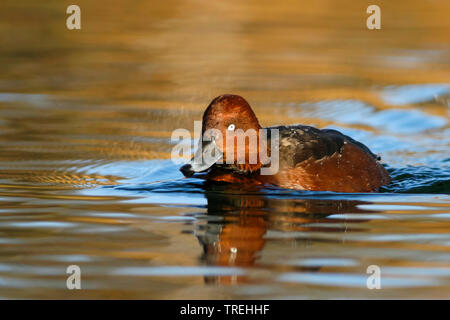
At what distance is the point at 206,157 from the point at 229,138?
1.02 ft

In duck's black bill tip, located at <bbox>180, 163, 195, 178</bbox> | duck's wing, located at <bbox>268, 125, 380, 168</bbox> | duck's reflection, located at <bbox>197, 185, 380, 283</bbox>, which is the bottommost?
duck's reflection, located at <bbox>197, 185, 380, 283</bbox>

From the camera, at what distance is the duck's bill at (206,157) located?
25.8 ft

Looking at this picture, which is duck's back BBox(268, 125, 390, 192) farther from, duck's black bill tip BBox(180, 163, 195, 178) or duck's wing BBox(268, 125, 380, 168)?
duck's black bill tip BBox(180, 163, 195, 178)

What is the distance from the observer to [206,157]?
792 centimetres

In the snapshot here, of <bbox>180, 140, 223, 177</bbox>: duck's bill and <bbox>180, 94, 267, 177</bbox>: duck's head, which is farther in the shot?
<bbox>180, 94, 267, 177</bbox>: duck's head

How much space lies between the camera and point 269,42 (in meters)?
17.0

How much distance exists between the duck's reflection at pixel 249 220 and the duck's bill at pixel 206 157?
0.99 ft

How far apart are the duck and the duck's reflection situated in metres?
0.22

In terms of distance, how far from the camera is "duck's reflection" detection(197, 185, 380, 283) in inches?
237

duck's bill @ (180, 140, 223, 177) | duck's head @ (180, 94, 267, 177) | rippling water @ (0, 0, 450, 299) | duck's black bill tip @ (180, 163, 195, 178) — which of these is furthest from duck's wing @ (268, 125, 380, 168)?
duck's black bill tip @ (180, 163, 195, 178)

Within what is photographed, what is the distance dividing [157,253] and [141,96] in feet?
23.7

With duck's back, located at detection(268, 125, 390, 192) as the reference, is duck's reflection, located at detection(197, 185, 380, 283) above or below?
below

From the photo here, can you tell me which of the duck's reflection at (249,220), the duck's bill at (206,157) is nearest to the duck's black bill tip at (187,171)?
the duck's bill at (206,157)
